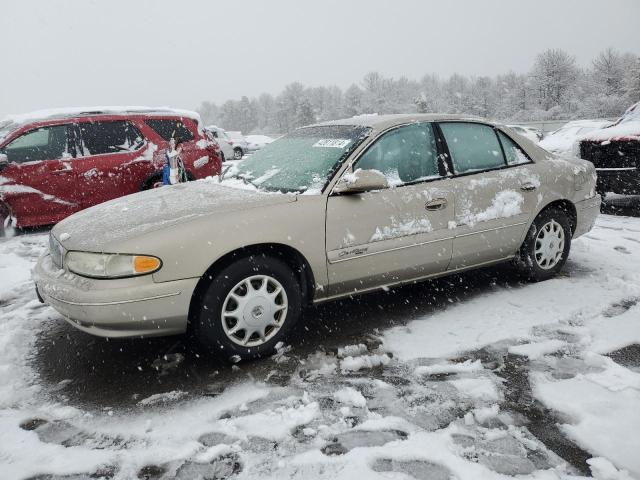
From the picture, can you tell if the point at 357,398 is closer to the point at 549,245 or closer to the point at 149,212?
the point at 149,212

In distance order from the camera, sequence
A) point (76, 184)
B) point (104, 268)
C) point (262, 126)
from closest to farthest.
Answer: point (104, 268) < point (76, 184) < point (262, 126)

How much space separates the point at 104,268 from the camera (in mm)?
2816

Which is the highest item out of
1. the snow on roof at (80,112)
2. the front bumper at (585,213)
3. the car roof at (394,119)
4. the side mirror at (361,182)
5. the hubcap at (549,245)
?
the snow on roof at (80,112)

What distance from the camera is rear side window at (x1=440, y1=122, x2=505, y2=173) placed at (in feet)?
13.1

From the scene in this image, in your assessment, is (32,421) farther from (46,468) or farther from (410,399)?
(410,399)

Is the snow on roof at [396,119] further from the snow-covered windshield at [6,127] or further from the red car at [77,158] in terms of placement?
the snow-covered windshield at [6,127]

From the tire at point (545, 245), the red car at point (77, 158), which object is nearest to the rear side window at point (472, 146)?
the tire at point (545, 245)

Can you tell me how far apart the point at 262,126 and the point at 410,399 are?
4749 inches

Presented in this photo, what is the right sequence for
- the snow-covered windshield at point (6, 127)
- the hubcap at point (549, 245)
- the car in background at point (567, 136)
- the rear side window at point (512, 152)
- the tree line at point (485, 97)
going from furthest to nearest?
the tree line at point (485, 97)
the car in background at point (567, 136)
the snow-covered windshield at point (6, 127)
the hubcap at point (549, 245)
the rear side window at point (512, 152)

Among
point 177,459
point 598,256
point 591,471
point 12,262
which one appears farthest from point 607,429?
A: point 12,262

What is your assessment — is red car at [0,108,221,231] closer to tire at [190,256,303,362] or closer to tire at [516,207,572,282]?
tire at [190,256,303,362]

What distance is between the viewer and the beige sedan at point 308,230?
112 inches

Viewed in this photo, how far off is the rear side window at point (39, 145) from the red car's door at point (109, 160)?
0.77 feet

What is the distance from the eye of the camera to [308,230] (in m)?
3.23
